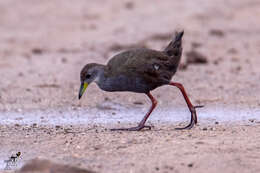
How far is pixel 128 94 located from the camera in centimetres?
1085

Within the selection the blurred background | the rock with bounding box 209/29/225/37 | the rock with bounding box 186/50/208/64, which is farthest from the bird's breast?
the rock with bounding box 209/29/225/37

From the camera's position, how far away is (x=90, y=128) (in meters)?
8.61

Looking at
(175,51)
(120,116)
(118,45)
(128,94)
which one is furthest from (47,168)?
(118,45)

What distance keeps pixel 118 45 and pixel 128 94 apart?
500 cm

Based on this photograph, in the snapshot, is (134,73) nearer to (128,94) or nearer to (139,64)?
(139,64)

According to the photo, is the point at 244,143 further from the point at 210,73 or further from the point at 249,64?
the point at 249,64

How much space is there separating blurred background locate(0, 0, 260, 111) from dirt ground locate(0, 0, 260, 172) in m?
0.02

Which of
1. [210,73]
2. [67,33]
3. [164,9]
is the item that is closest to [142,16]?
[164,9]

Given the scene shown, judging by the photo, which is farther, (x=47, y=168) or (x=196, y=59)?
(x=196, y=59)

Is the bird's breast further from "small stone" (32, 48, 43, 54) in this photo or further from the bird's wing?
"small stone" (32, 48, 43, 54)

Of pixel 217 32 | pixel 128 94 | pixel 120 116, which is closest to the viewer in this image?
pixel 120 116

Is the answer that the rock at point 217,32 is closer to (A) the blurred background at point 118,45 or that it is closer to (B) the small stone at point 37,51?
(A) the blurred background at point 118,45

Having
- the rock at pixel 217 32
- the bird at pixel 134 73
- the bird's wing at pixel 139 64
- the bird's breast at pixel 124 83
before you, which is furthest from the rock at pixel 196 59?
the bird's breast at pixel 124 83

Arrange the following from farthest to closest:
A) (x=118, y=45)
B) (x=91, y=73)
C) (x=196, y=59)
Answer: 1. (x=118, y=45)
2. (x=196, y=59)
3. (x=91, y=73)
